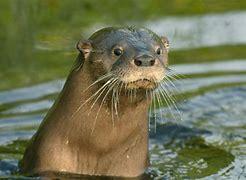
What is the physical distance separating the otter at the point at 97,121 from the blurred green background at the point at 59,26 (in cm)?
237

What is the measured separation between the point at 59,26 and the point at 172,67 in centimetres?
151

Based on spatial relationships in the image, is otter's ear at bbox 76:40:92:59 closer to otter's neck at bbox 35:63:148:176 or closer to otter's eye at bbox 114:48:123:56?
otter's neck at bbox 35:63:148:176

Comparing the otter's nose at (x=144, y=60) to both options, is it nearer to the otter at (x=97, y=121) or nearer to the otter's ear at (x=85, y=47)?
the otter at (x=97, y=121)

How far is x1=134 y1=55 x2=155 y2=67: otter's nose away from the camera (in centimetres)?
625

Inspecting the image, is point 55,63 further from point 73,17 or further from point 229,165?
point 229,165

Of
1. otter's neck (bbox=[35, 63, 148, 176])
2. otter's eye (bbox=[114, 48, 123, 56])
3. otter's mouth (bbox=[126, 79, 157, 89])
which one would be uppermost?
otter's eye (bbox=[114, 48, 123, 56])

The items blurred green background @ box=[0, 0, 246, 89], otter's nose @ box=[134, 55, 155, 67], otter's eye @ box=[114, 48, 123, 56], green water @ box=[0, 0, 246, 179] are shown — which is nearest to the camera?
otter's nose @ box=[134, 55, 155, 67]

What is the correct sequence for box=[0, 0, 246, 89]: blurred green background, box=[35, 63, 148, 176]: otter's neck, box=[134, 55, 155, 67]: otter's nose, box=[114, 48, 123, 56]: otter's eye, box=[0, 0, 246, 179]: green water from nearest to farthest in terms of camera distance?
box=[134, 55, 155, 67]: otter's nose, box=[114, 48, 123, 56]: otter's eye, box=[35, 63, 148, 176]: otter's neck, box=[0, 0, 246, 179]: green water, box=[0, 0, 246, 89]: blurred green background

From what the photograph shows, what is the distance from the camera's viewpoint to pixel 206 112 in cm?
866

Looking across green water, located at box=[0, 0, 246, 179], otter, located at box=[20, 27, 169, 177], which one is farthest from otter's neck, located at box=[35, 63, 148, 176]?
green water, located at box=[0, 0, 246, 179]

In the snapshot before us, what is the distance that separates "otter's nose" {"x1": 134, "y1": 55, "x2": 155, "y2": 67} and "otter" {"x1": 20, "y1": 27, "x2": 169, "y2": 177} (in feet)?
0.81

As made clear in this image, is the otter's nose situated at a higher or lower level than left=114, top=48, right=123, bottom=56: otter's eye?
lower

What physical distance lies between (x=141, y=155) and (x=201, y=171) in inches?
22.1

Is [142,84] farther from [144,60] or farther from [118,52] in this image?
[118,52]
